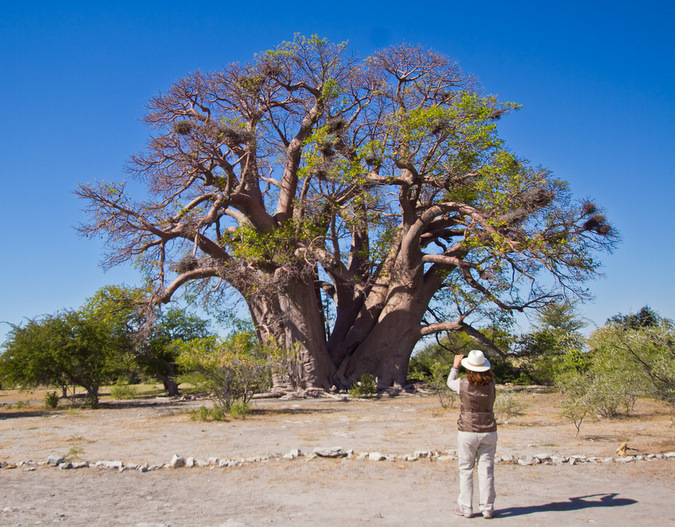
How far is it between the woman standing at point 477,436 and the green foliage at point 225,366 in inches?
277

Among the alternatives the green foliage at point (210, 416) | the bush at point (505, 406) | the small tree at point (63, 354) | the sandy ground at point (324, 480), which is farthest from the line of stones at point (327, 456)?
the small tree at point (63, 354)

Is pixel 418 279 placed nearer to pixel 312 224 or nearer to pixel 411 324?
pixel 411 324

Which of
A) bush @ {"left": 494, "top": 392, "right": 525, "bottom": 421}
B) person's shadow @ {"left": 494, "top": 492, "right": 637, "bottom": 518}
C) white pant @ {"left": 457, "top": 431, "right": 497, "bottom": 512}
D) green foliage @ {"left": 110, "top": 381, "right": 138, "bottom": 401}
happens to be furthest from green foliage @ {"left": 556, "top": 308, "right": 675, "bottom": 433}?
green foliage @ {"left": 110, "top": 381, "right": 138, "bottom": 401}

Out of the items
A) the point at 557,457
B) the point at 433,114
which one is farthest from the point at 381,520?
the point at 433,114

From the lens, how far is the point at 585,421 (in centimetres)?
880

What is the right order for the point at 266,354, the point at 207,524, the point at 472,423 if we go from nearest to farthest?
the point at 207,524
the point at 472,423
the point at 266,354

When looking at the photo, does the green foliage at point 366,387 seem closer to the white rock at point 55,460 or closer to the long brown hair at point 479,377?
the white rock at point 55,460

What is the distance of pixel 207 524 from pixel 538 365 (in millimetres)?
18977

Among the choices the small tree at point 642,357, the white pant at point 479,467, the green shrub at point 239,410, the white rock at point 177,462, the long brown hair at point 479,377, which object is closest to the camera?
the white pant at point 479,467

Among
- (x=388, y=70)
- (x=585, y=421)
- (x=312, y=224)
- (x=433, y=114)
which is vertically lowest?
(x=585, y=421)

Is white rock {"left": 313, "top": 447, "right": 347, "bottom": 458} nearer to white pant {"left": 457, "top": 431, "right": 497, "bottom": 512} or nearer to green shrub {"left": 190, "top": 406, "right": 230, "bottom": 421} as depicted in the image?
white pant {"left": 457, "top": 431, "right": 497, "bottom": 512}

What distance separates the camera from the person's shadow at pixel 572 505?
4047 millimetres

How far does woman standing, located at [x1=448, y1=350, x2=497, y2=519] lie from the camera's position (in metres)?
3.98

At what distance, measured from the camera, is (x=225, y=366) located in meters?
10.7
